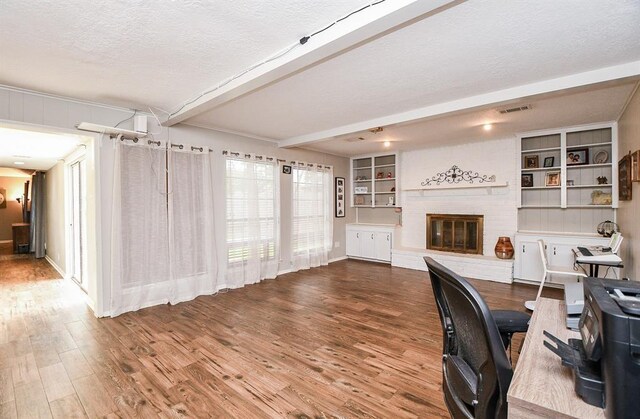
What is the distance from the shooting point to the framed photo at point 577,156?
4484 millimetres

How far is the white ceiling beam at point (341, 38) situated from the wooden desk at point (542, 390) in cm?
164

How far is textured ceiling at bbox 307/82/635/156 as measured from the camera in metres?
3.22

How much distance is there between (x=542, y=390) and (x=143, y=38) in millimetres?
2797

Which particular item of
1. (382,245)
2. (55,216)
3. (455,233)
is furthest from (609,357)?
(55,216)

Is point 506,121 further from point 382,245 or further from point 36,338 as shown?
point 36,338

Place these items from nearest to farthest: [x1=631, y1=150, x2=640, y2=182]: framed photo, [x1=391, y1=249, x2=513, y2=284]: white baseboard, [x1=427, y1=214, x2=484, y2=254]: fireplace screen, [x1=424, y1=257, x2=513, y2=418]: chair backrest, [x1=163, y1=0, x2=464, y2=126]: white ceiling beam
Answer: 1. [x1=424, y1=257, x2=513, y2=418]: chair backrest
2. [x1=163, y1=0, x2=464, y2=126]: white ceiling beam
3. [x1=631, y1=150, x2=640, y2=182]: framed photo
4. [x1=391, y1=249, x2=513, y2=284]: white baseboard
5. [x1=427, y1=214, x2=484, y2=254]: fireplace screen

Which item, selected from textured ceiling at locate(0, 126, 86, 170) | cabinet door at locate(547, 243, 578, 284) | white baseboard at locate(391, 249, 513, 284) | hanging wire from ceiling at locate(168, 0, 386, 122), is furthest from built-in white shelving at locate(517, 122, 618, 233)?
textured ceiling at locate(0, 126, 86, 170)

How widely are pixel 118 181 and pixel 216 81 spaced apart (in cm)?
177

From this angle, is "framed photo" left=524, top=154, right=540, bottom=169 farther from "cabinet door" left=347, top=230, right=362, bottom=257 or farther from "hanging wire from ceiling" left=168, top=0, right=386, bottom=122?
"hanging wire from ceiling" left=168, top=0, right=386, bottom=122

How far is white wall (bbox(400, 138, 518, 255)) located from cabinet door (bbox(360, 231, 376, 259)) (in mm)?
617

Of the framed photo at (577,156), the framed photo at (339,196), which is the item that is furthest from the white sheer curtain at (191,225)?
the framed photo at (577,156)

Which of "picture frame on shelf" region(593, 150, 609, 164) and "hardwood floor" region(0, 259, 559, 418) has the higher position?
"picture frame on shelf" region(593, 150, 609, 164)

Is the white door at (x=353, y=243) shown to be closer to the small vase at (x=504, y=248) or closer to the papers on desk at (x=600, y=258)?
the small vase at (x=504, y=248)

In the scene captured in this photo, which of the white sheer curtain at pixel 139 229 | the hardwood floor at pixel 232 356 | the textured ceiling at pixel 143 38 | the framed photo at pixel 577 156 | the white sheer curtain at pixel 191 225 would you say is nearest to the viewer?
the textured ceiling at pixel 143 38
